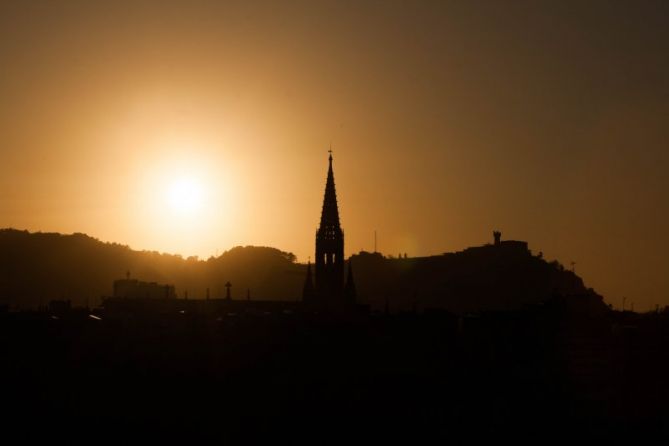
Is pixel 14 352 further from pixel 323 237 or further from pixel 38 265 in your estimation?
pixel 38 265

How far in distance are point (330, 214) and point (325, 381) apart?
38809 mm

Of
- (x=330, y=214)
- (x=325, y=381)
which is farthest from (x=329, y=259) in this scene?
(x=325, y=381)

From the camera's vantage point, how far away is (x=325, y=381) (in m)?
58.4

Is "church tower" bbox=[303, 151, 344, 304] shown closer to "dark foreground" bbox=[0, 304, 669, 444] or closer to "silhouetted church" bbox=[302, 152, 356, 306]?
"silhouetted church" bbox=[302, 152, 356, 306]

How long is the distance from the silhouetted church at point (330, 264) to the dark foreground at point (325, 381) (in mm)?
16180

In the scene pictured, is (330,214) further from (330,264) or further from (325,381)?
(325,381)

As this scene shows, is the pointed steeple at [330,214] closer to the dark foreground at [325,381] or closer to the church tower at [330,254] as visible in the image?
the church tower at [330,254]

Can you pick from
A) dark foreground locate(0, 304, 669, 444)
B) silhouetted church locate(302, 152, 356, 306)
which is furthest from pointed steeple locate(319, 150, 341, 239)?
dark foreground locate(0, 304, 669, 444)

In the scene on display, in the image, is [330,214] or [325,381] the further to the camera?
[330,214]

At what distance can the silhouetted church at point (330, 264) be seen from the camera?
9244 centimetres

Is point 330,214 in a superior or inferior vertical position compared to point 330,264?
superior

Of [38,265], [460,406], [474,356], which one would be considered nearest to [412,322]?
[474,356]

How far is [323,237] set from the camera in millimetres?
94500

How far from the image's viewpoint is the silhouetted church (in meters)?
92.4
